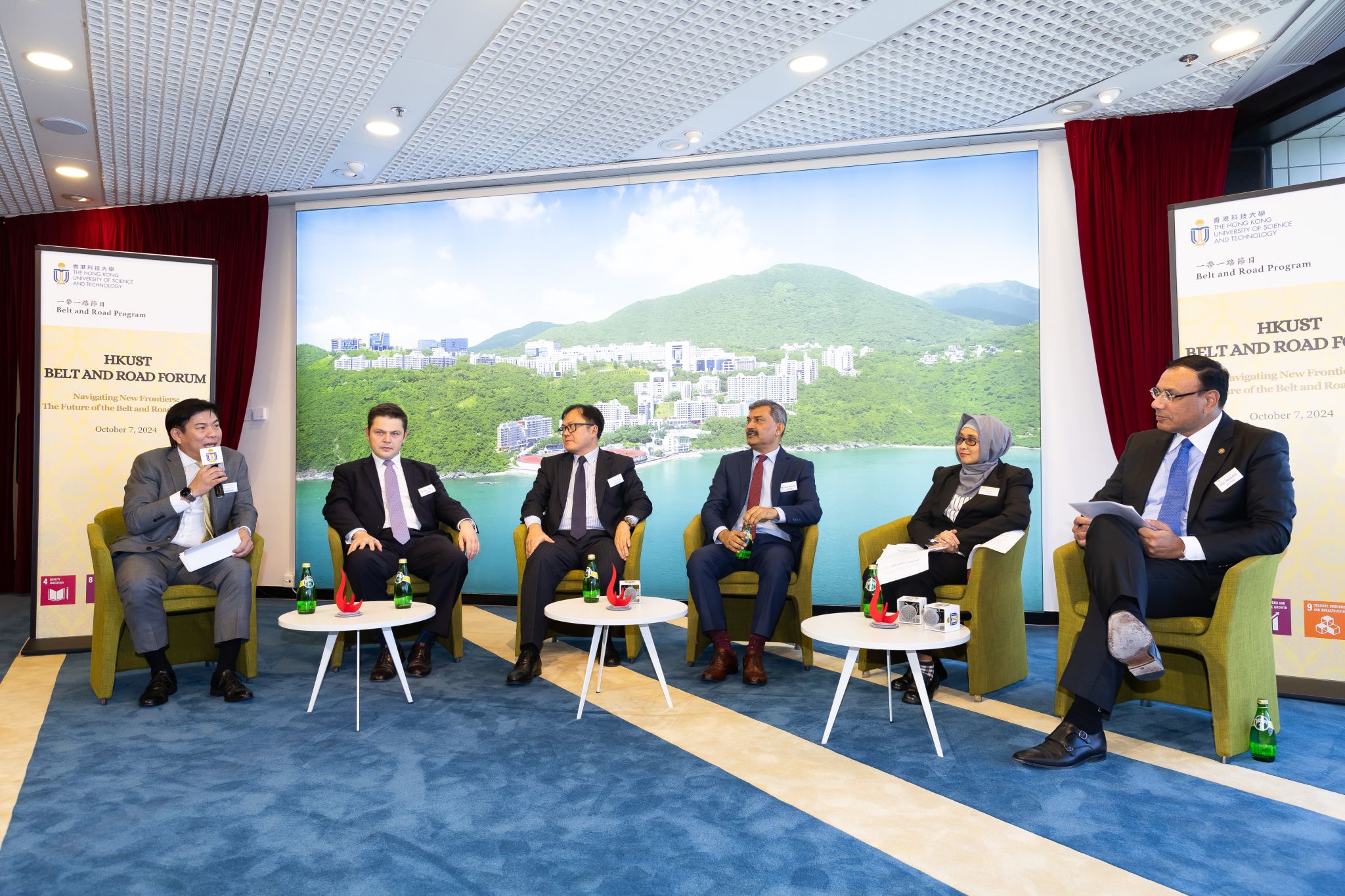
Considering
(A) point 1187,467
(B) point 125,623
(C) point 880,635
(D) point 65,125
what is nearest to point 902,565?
(C) point 880,635

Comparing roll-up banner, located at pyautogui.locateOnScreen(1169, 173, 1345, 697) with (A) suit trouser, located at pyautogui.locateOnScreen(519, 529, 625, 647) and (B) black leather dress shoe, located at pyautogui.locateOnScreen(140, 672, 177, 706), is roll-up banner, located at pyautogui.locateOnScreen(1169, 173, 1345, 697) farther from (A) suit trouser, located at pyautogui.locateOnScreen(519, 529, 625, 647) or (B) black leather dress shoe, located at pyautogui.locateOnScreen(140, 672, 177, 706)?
A: (B) black leather dress shoe, located at pyautogui.locateOnScreen(140, 672, 177, 706)

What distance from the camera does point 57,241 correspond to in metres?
6.55

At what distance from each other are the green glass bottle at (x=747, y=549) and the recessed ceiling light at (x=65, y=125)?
422 cm

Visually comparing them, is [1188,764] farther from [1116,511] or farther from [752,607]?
[752,607]

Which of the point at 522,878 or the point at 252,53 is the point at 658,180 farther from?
the point at 522,878

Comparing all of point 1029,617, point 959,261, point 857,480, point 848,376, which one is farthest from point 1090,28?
Answer: point 1029,617

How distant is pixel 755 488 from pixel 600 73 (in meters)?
2.21

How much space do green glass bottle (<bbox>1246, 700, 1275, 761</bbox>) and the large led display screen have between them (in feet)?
7.79

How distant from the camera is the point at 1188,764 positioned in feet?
9.50

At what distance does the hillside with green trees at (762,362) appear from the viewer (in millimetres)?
5492

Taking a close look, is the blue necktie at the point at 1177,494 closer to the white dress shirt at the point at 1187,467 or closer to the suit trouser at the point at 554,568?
the white dress shirt at the point at 1187,467

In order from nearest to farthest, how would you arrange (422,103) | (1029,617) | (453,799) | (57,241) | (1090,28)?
(453,799)
(1090,28)
(422,103)
(1029,617)
(57,241)

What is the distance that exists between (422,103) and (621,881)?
13.4 ft

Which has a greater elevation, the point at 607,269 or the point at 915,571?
the point at 607,269
